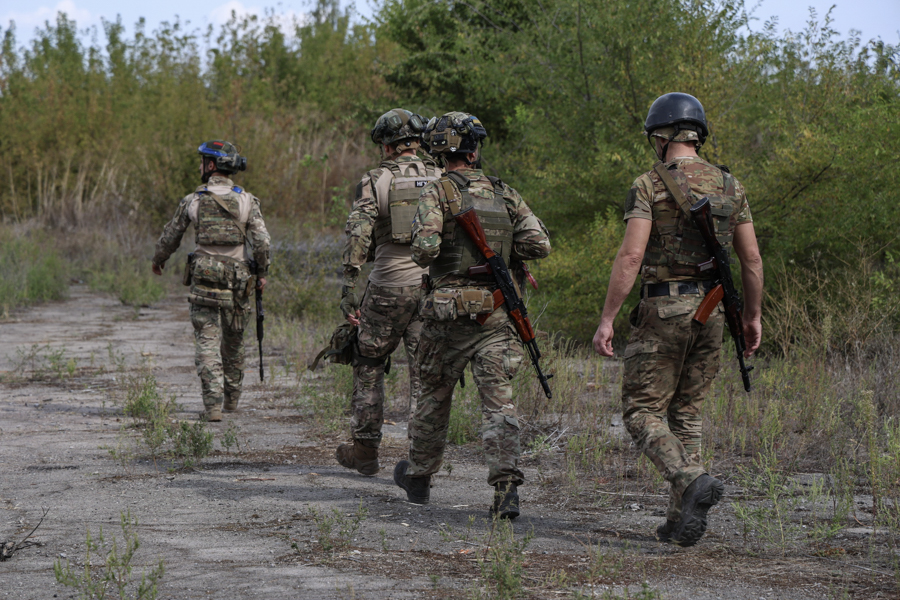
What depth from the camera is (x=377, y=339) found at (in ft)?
17.7

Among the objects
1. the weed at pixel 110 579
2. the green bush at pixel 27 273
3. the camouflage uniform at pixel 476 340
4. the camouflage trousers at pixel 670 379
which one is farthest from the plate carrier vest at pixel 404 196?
the green bush at pixel 27 273

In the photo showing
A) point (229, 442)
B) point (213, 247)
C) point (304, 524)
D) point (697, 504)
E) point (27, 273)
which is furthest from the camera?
point (27, 273)

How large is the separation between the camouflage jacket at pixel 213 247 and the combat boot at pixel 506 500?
3.77m

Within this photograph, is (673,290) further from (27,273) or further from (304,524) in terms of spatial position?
(27,273)

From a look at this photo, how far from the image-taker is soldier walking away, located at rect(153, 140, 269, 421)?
7402 millimetres

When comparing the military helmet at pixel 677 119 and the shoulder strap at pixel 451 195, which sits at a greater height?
the military helmet at pixel 677 119

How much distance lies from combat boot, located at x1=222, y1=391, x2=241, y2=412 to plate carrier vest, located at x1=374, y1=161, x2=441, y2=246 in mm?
2990

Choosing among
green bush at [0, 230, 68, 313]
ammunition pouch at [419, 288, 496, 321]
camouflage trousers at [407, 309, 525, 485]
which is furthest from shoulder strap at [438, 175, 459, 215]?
green bush at [0, 230, 68, 313]

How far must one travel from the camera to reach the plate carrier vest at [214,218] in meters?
7.41

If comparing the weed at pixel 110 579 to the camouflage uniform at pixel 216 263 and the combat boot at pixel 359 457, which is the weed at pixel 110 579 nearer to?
the combat boot at pixel 359 457

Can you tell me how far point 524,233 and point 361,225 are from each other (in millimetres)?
1076

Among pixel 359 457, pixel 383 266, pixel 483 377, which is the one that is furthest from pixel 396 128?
pixel 359 457

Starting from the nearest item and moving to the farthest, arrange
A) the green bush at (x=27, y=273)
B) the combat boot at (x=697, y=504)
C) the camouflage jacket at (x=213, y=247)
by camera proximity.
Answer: the combat boot at (x=697, y=504) → the camouflage jacket at (x=213, y=247) → the green bush at (x=27, y=273)

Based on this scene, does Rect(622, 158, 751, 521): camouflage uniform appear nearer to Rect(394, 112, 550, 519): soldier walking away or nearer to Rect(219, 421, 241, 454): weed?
Rect(394, 112, 550, 519): soldier walking away
